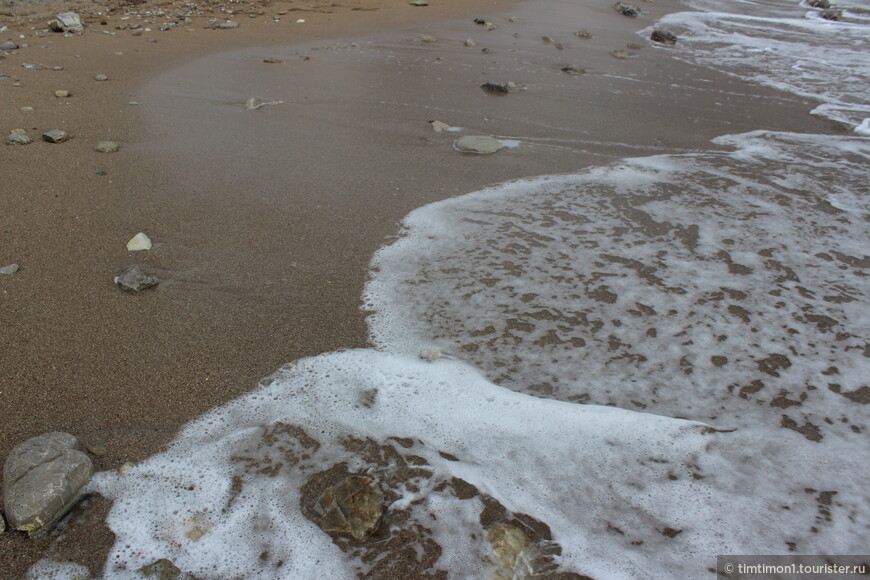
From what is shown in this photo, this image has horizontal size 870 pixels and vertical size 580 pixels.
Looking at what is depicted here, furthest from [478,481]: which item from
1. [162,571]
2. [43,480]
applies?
[43,480]

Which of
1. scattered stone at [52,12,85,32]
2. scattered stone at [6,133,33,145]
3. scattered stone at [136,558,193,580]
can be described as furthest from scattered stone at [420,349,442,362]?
scattered stone at [52,12,85,32]

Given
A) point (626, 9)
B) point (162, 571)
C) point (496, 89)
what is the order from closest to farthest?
1. point (162, 571)
2. point (496, 89)
3. point (626, 9)

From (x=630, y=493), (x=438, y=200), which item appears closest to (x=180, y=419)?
(x=630, y=493)

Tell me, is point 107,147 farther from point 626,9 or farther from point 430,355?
point 626,9

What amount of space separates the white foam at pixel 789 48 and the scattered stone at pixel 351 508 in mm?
6631

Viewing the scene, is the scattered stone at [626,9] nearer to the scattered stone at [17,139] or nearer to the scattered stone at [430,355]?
the scattered stone at [17,139]

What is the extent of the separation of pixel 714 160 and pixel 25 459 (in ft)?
16.9

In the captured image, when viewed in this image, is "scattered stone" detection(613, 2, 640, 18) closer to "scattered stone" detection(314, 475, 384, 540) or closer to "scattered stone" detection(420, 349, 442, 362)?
"scattered stone" detection(420, 349, 442, 362)

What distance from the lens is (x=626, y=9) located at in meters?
11.2

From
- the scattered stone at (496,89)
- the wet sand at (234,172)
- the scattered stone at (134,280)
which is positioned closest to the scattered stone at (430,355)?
the wet sand at (234,172)

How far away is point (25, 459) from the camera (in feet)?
6.05

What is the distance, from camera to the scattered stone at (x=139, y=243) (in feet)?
10.2

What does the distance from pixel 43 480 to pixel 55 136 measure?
3.49 metres

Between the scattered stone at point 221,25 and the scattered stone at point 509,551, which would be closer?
the scattered stone at point 509,551
